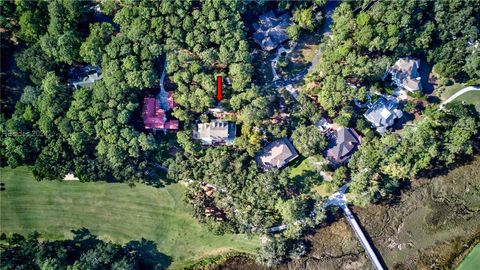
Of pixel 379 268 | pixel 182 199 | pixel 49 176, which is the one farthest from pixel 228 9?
pixel 379 268

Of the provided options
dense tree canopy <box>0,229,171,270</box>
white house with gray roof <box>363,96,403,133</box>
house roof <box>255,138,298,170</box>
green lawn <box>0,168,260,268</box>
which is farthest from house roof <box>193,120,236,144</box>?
white house with gray roof <box>363,96,403,133</box>

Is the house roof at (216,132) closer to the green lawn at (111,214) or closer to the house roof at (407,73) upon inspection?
the green lawn at (111,214)

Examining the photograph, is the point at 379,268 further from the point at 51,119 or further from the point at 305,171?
the point at 51,119

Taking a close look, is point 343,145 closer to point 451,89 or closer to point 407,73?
point 407,73

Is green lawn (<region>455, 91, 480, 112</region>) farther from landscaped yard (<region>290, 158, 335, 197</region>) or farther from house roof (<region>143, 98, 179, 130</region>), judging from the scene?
house roof (<region>143, 98, 179, 130</region>)

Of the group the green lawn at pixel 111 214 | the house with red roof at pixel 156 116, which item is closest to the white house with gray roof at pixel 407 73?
the green lawn at pixel 111 214

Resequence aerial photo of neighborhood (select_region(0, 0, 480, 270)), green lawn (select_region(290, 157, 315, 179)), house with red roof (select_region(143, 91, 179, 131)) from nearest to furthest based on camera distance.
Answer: aerial photo of neighborhood (select_region(0, 0, 480, 270)) → house with red roof (select_region(143, 91, 179, 131)) → green lawn (select_region(290, 157, 315, 179))
